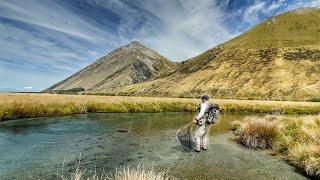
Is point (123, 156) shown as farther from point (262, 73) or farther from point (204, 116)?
point (262, 73)

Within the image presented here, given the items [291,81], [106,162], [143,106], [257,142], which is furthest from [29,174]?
[291,81]

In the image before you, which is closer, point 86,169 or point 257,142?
point 86,169

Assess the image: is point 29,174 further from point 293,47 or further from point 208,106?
point 293,47

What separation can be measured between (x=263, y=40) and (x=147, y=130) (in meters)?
184

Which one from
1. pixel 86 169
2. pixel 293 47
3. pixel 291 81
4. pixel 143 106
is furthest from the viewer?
pixel 293 47

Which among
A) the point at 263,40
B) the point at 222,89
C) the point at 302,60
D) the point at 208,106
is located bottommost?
the point at 208,106

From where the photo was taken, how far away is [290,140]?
64.4ft

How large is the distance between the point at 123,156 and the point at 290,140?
944 centimetres

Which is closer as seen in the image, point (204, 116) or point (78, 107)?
point (204, 116)

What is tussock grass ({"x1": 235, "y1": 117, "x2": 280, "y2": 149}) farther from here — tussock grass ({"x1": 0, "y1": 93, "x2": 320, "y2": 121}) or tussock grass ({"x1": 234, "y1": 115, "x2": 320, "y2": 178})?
tussock grass ({"x1": 0, "y1": 93, "x2": 320, "y2": 121})

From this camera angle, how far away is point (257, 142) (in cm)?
2128

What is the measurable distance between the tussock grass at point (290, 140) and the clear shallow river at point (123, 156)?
0.68 metres

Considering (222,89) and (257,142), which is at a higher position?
(222,89)

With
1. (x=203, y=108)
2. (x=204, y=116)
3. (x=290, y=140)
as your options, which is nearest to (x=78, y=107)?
(x=204, y=116)
